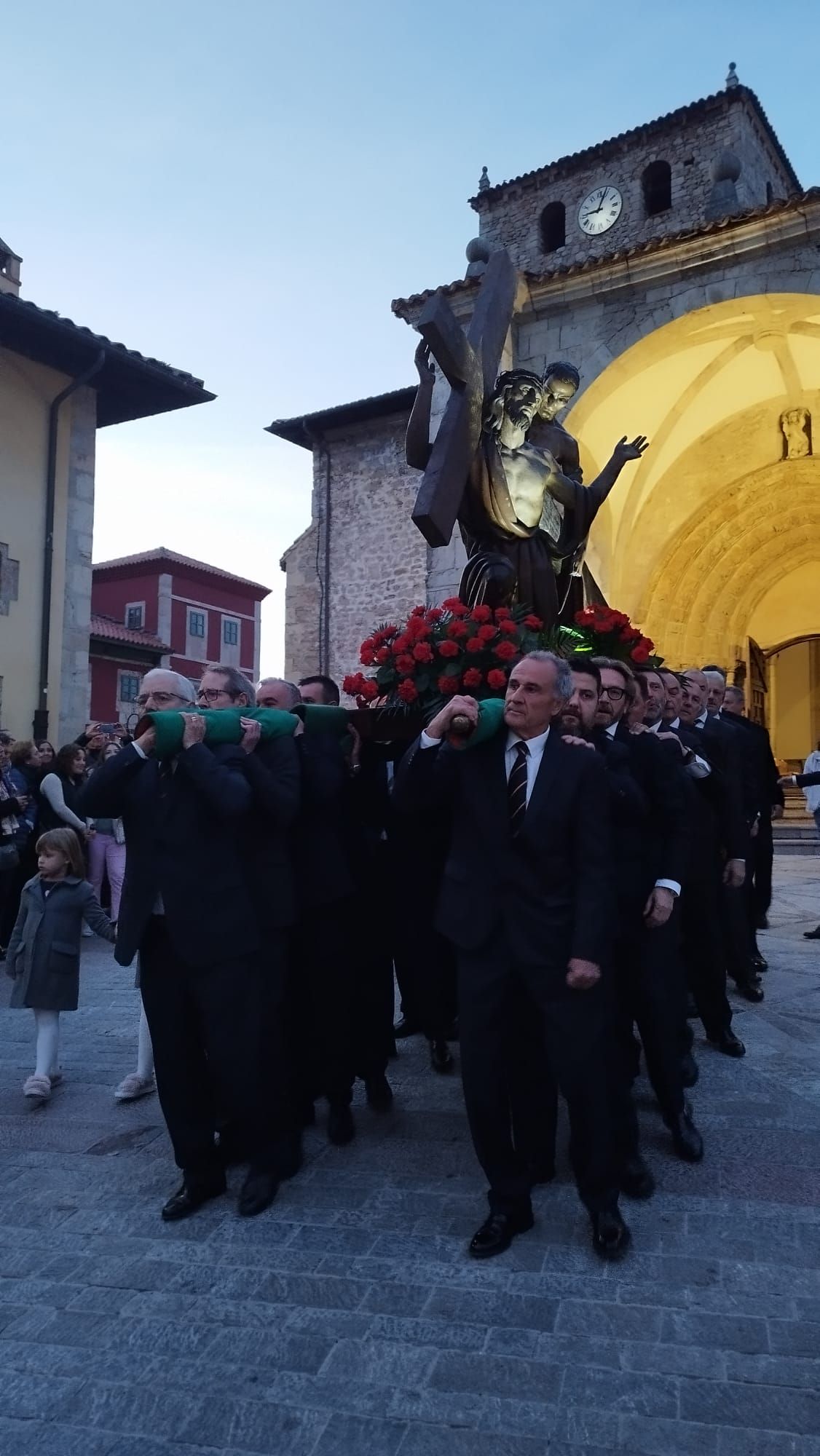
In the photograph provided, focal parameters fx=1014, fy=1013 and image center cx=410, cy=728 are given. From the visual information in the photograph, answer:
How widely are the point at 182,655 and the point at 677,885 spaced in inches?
1499

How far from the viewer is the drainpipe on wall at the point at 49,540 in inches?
572

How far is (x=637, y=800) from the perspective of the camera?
3461 millimetres

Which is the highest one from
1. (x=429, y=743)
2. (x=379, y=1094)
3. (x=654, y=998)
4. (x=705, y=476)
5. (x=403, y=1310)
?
(x=705, y=476)

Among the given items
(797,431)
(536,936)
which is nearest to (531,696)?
(536,936)

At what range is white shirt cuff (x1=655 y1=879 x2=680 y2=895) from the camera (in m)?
3.60

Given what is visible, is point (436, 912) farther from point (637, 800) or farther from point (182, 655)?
point (182, 655)

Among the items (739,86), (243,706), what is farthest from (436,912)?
(739,86)

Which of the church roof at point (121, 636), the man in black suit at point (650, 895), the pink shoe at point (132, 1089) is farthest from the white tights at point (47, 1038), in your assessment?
the church roof at point (121, 636)

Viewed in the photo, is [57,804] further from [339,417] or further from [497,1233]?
[339,417]

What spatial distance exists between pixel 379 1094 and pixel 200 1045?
3.53ft

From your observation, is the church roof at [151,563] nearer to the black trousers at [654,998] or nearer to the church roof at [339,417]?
the church roof at [339,417]

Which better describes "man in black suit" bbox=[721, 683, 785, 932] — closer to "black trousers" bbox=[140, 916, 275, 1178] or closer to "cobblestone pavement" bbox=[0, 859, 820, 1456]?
"cobblestone pavement" bbox=[0, 859, 820, 1456]

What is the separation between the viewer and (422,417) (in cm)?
473

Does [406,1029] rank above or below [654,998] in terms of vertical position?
below
